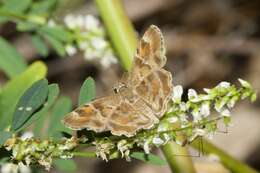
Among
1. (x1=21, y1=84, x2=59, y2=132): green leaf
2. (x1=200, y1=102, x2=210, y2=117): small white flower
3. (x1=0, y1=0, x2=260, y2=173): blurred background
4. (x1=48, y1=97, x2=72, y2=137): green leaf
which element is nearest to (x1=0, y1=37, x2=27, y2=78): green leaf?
(x1=48, y1=97, x2=72, y2=137): green leaf

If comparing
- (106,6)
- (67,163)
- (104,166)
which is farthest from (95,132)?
(104,166)

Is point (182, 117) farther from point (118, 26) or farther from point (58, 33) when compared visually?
point (58, 33)

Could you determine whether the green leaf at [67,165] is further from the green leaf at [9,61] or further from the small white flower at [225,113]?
the small white flower at [225,113]

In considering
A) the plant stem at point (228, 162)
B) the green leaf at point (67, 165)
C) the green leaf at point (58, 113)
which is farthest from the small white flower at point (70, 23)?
the plant stem at point (228, 162)

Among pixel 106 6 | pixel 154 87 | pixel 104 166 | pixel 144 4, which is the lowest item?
pixel 154 87

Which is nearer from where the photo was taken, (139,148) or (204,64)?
(139,148)

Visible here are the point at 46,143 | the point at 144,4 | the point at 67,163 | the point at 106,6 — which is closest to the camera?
the point at 46,143

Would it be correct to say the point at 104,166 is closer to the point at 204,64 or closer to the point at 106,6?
the point at 204,64

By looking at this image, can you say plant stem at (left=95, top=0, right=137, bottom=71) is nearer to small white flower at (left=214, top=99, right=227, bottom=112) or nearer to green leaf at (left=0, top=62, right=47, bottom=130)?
green leaf at (left=0, top=62, right=47, bottom=130)
